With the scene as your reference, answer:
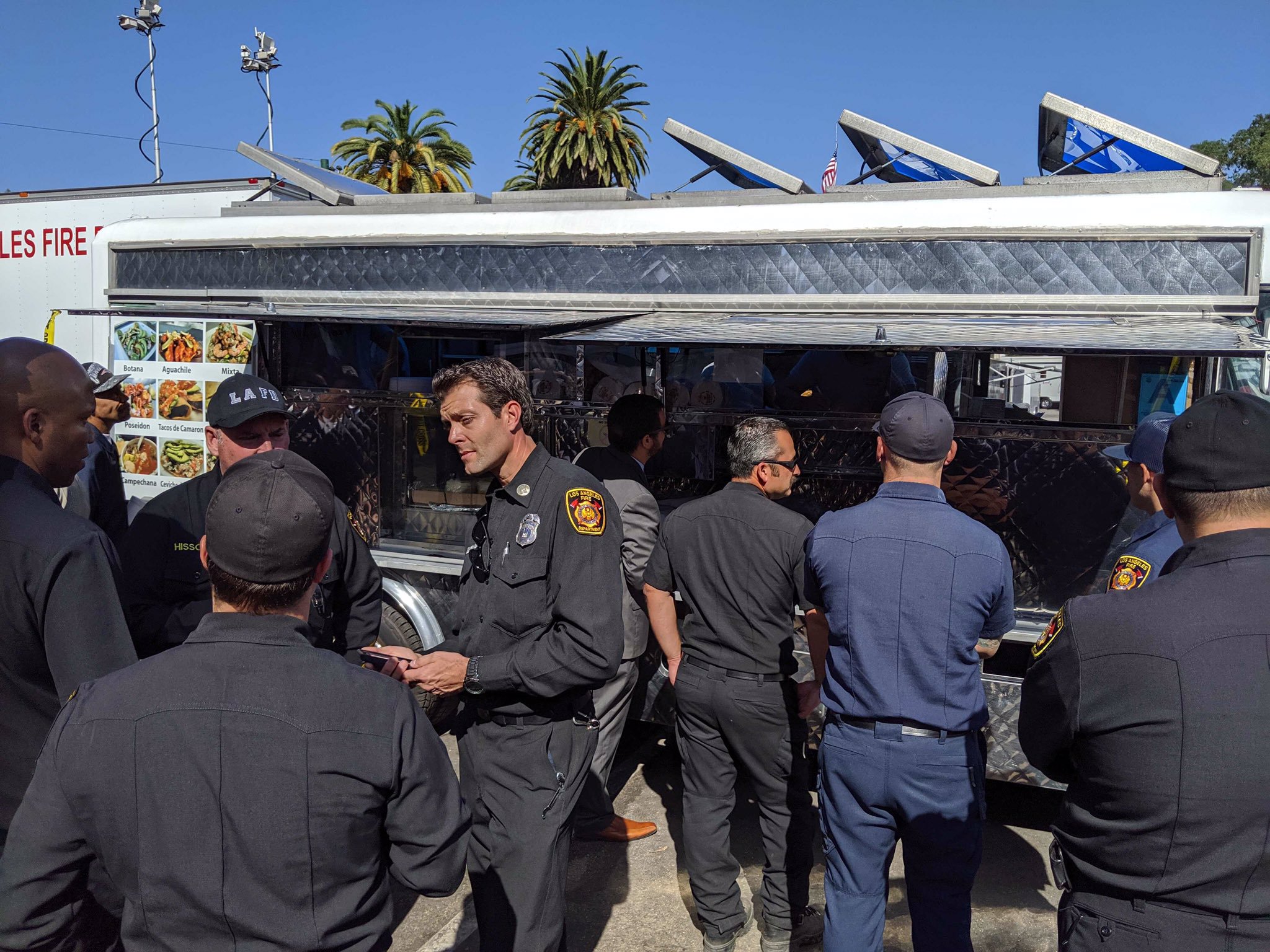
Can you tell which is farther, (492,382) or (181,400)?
(181,400)

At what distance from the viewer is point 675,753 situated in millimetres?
5109

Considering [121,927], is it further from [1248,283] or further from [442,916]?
[1248,283]

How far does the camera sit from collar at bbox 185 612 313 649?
1486 mm

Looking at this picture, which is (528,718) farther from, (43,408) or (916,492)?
(43,408)

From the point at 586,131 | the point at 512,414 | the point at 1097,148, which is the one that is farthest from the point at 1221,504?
the point at 586,131

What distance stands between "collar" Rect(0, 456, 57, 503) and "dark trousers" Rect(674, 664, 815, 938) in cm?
211

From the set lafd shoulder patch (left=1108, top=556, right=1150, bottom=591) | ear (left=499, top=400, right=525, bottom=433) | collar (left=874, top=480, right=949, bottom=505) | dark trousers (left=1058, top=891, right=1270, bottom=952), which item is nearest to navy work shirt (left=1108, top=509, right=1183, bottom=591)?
lafd shoulder patch (left=1108, top=556, right=1150, bottom=591)

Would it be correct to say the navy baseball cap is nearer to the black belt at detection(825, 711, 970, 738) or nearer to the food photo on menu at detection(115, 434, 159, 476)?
the black belt at detection(825, 711, 970, 738)

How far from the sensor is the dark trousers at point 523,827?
255 cm

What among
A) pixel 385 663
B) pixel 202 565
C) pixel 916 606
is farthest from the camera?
pixel 202 565

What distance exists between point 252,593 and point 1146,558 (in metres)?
2.46

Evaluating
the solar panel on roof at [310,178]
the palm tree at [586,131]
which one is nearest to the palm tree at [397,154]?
the palm tree at [586,131]

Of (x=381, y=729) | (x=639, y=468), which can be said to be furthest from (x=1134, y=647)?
(x=639, y=468)

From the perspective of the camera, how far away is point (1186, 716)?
166 centimetres
